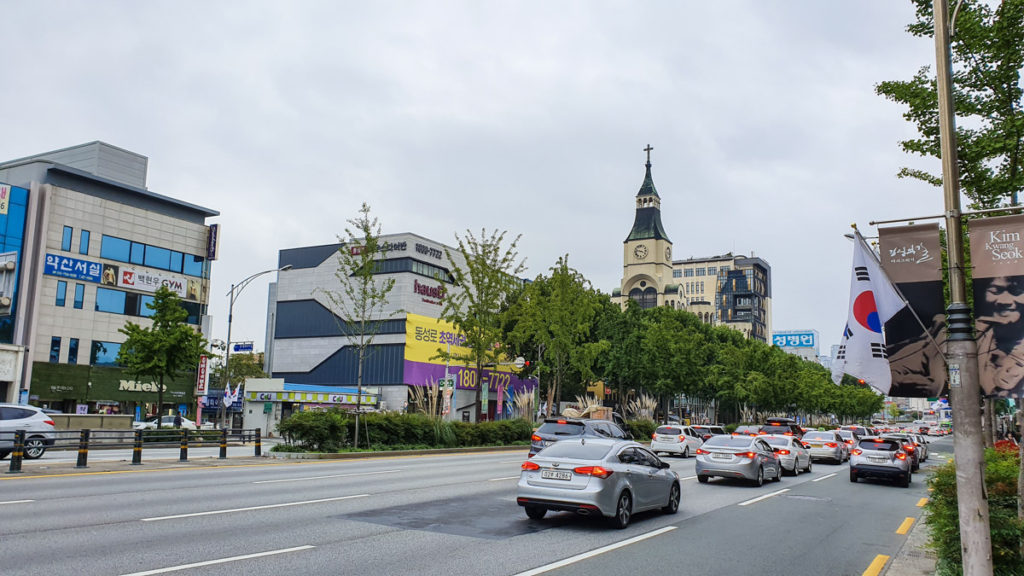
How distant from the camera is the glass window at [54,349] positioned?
50219 millimetres

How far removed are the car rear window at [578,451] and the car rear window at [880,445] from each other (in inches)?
581

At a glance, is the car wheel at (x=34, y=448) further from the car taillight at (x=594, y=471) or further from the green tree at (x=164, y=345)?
the car taillight at (x=594, y=471)

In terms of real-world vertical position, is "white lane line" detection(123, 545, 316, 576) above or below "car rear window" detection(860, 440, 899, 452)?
below

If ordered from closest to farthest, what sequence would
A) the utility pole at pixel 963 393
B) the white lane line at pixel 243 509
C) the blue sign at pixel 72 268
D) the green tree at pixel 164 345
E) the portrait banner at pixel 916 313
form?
the utility pole at pixel 963 393
the portrait banner at pixel 916 313
the white lane line at pixel 243 509
the green tree at pixel 164 345
the blue sign at pixel 72 268

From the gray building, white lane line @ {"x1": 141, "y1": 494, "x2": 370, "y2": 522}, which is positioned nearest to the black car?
white lane line @ {"x1": 141, "y1": 494, "x2": 370, "y2": 522}

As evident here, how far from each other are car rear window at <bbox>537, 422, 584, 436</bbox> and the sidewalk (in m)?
11.3

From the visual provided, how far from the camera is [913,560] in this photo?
1005 cm

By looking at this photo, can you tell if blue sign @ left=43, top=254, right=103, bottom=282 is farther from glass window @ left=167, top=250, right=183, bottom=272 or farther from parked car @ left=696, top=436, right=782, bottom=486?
parked car @ left=696, top=436, right=782, bottom=486

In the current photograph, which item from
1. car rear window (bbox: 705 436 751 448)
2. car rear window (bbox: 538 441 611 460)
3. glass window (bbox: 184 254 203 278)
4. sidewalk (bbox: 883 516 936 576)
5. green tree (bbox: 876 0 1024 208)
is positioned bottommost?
sidewalk (bbox: 883 516 936 576)

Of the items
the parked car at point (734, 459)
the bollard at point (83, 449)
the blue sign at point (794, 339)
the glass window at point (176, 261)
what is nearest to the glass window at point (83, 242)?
the glass window at point (176, 261)

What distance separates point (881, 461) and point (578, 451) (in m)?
15.0

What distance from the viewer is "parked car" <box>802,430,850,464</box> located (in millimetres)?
33281

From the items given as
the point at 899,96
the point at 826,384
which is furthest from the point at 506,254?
the point at 826,384

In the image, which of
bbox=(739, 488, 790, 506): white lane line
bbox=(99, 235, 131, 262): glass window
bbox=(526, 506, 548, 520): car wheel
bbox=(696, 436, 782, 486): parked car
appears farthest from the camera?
bbox=(99, 235, 131, 262): glass window
